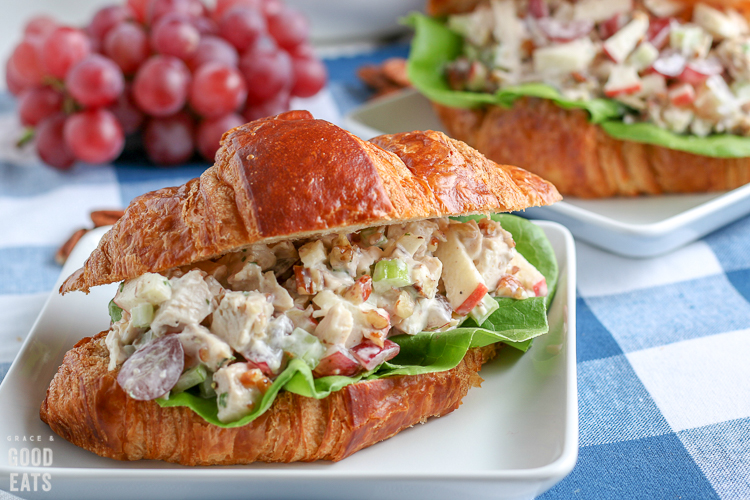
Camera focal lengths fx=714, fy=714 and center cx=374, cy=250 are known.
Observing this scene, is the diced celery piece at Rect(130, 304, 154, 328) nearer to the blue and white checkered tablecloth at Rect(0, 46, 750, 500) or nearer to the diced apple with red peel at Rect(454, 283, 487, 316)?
the blue and white checkered tablecloth at Rect(0, 46, 750, 500)

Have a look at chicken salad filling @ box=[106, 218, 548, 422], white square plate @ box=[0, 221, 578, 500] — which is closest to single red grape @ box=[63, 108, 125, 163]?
white square plate @ box=[0, 221, 578, 500]

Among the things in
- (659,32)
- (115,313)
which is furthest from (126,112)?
(659,32)

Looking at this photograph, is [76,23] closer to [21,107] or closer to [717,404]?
[21,107]

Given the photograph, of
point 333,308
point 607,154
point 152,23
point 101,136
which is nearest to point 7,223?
point 101,136

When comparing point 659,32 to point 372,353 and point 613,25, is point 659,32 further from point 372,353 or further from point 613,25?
point 372,353

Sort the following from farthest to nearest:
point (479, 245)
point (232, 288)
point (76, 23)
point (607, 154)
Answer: point (76, 23), point (607, 154), point (479, 245), point (232, 288)

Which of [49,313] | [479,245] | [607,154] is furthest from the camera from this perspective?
[607,154]

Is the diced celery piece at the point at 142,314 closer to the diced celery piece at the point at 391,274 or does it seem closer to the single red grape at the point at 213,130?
the diced celery piece at the point at 391,274
